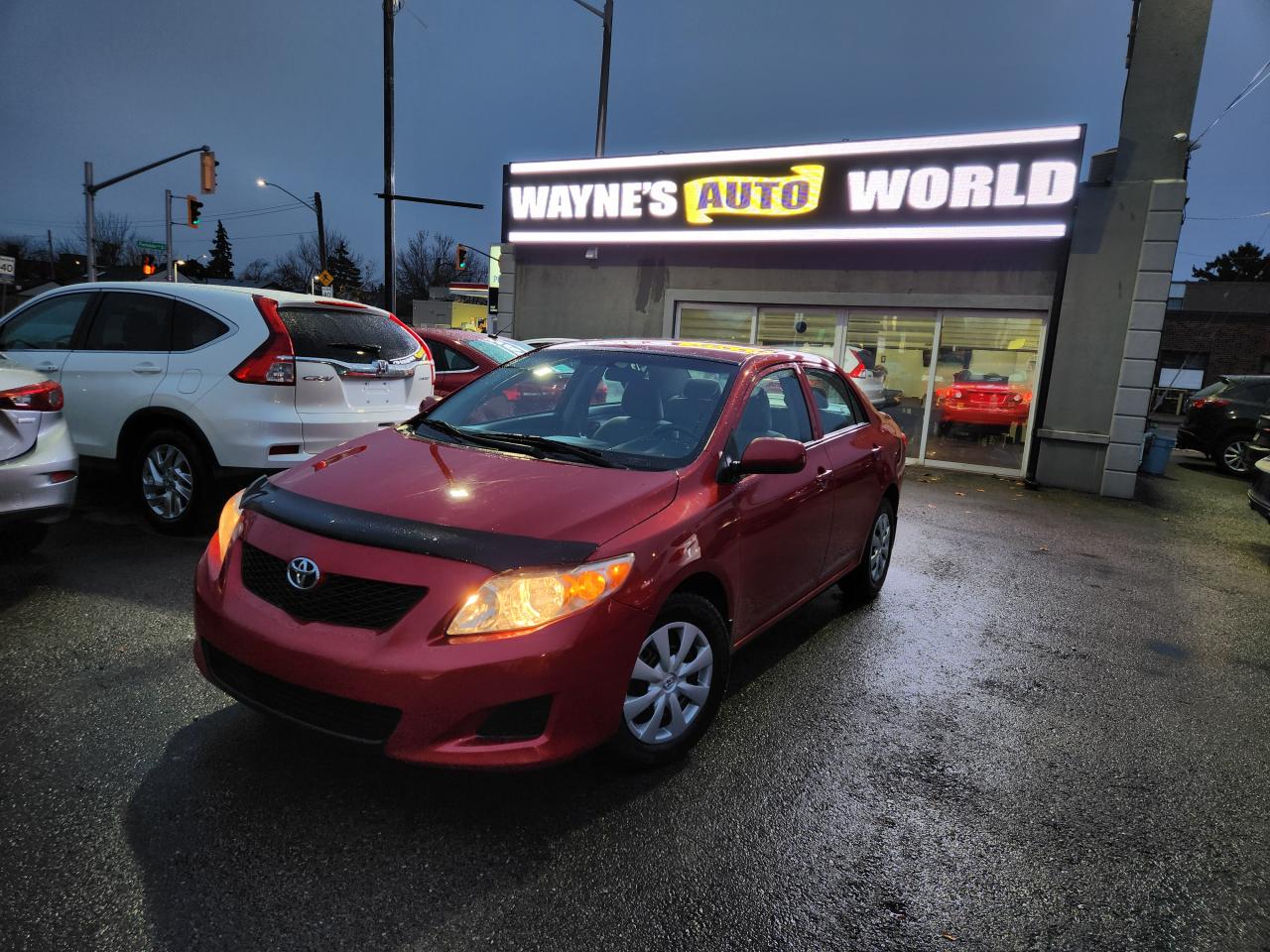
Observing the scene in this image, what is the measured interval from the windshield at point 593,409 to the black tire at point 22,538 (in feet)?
10.5

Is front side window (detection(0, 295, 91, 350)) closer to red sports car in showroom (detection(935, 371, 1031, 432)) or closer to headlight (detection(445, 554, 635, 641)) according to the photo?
headlight (detection(445, 554, 635, 641))

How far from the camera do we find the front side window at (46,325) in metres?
5.72

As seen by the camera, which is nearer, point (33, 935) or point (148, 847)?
point (33, 935)

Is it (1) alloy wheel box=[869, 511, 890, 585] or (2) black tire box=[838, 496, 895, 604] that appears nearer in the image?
(2) black tire box=[838, 496, 895, 604]

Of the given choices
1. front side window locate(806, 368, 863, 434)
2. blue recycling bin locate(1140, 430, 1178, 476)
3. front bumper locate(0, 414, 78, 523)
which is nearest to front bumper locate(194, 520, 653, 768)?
front side window locate(806, 368, 863, 434)

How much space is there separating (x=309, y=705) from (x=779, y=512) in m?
2.00

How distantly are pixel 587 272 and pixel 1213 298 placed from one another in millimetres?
40620

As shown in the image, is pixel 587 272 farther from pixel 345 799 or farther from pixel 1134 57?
pixel 345 799

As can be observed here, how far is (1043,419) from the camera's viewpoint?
10555 mm

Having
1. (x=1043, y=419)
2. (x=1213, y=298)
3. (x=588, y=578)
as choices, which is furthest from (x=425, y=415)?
(x=1213, y=298)

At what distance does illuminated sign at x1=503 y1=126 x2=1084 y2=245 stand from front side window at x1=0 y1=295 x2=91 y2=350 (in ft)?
27.6

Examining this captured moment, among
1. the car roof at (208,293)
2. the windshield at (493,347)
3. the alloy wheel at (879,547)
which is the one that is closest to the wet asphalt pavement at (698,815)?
the alloy wheel at (879,547)

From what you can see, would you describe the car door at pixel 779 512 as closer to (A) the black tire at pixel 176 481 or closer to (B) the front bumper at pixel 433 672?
(B) the front bumper at pixel 433 672

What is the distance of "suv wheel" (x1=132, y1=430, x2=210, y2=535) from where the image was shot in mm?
5172
